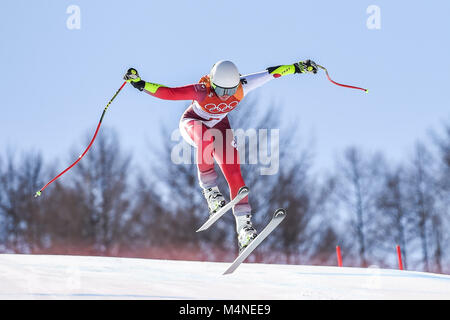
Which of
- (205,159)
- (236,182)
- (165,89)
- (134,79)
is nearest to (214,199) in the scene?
(236,182)

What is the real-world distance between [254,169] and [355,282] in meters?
11.5

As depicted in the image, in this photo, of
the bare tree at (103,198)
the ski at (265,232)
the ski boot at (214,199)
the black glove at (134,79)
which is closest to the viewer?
the black glove at (134,79)

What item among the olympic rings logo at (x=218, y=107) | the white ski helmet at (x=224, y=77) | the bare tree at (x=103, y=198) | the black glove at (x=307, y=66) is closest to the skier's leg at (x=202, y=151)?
the olympic rings logo at (x=218, y=107)

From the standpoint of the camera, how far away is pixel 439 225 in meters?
20.0

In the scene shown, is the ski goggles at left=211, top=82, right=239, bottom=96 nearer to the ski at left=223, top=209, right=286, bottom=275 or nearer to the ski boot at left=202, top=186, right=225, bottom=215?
the ski boot at left=202, top=186, right=225, bottom=215

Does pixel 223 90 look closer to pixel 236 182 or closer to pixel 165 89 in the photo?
pixel 165 89

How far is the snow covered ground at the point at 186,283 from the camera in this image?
15.6 ft

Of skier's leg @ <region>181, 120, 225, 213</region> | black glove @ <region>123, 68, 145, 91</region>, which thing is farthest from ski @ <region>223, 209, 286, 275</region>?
black glove @ <region>123, 68, 145, 91</region>

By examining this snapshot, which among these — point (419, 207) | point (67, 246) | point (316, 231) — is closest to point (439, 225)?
point (419, 207)

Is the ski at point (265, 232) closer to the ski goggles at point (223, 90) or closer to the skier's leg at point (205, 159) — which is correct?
the skier's leg at point (205, 159)

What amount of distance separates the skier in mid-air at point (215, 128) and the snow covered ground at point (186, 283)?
27.2 inches

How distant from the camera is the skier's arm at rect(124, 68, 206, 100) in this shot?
5.48 m

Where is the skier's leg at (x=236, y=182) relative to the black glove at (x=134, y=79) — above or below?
below

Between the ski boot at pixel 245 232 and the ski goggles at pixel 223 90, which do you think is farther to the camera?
the ski goggles at pixel 223 90
